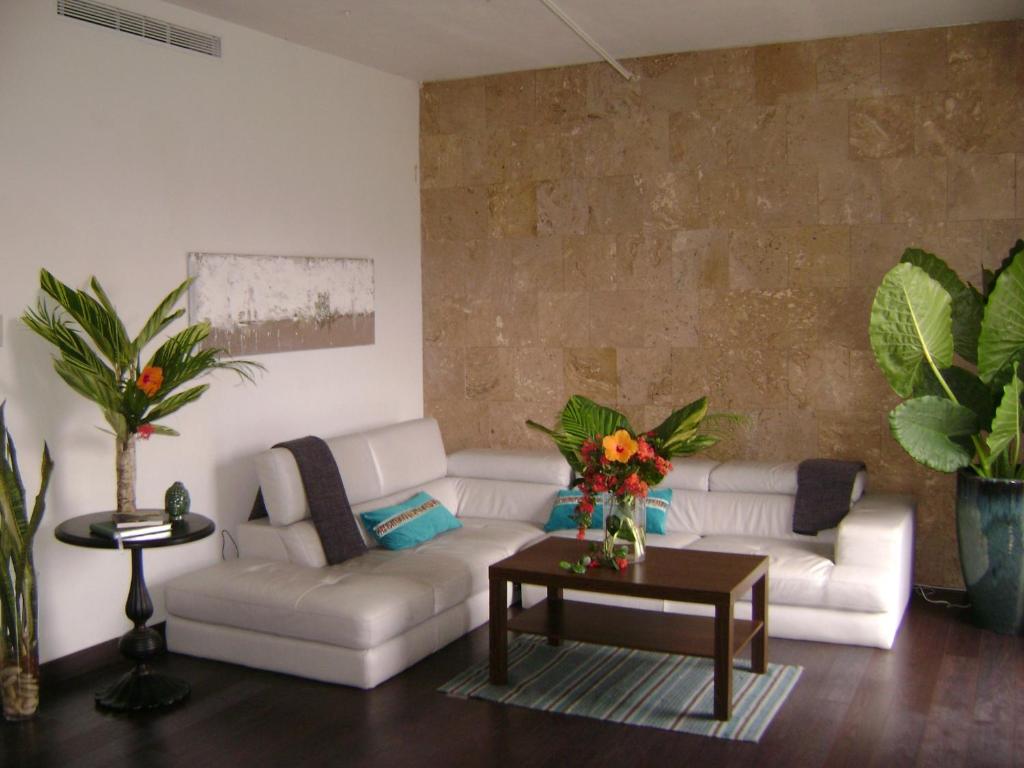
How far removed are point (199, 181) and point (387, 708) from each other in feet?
8.67

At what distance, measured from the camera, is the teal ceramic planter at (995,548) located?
500 centimetres

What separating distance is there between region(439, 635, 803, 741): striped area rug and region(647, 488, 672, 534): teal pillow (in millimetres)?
943

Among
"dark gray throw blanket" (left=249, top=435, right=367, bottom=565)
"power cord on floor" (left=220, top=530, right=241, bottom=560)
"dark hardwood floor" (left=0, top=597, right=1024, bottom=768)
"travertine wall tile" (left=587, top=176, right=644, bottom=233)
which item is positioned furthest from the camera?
"travertine wall tile" (left=587, top=176, right=644, bottom=233)

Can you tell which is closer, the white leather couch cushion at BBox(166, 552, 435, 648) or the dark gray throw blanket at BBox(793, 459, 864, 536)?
the white leather couch cushion at BBox(166, 552, 435, 648)

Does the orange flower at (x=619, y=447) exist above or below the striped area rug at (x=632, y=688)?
above

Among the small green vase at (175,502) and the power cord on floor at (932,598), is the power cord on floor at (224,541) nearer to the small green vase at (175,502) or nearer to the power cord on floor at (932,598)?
the small green vase at (175,502)

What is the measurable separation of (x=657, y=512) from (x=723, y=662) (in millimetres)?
1678

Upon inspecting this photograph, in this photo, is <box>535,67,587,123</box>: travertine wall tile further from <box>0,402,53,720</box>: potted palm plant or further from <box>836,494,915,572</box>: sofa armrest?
<box>0,402,53,720</box>: potted palm plant

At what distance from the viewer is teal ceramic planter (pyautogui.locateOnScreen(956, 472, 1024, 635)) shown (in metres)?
5.00

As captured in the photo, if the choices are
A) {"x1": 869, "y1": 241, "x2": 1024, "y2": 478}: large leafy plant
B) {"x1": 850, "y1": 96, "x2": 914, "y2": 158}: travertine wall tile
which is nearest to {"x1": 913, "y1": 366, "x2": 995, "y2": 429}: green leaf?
{"x1": 869, "y1": 241, "x2": 1024, "y2": 478}: large leafy plant

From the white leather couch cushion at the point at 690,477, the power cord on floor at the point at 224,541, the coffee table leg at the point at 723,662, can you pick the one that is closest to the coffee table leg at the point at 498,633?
the coffee table leg at the point at 723,662

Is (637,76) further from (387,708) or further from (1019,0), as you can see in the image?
(387,708)

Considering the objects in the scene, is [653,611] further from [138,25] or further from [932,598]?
[138,25]

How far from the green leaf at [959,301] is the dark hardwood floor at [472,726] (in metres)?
1.48
